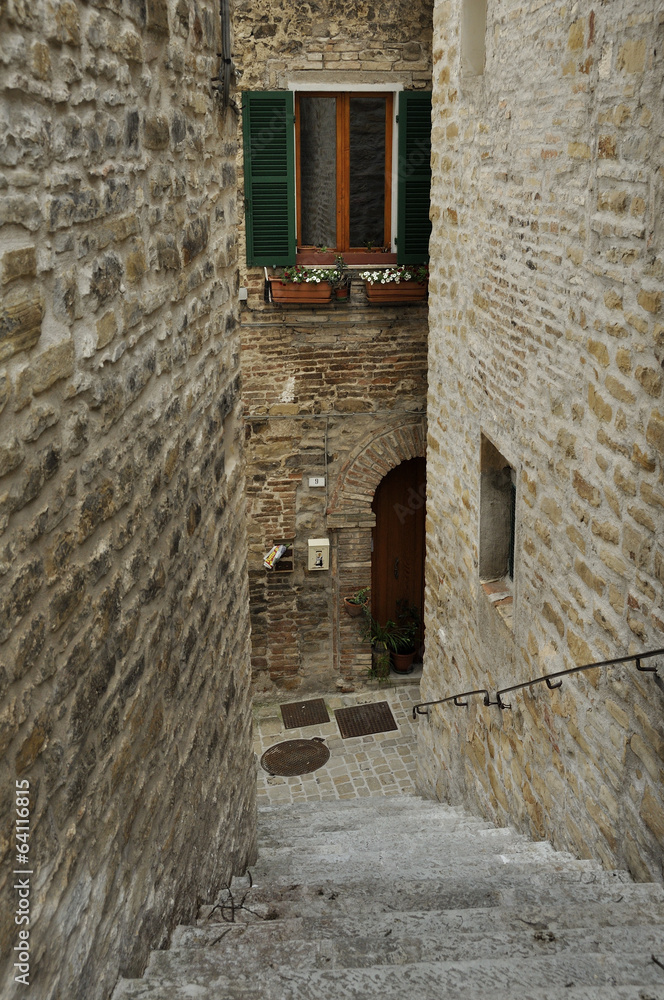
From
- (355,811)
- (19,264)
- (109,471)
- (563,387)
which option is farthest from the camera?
(355,811)

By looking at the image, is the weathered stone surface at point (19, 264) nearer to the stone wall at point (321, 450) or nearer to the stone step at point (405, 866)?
the stone step at point (405, 866)

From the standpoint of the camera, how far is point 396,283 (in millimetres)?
8648

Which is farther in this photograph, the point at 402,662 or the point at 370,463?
the point at 402,662

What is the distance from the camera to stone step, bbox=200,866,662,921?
3.46 m

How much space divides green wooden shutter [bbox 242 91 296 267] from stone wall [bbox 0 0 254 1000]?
460 cm

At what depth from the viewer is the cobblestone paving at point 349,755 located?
8312 millimetres

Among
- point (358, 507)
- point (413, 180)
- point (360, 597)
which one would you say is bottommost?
point (360, 597)

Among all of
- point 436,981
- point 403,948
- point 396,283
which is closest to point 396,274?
point 396,283

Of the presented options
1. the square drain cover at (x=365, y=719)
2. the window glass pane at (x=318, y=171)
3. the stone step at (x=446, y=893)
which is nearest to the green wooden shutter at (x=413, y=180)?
the window glass pane at (x=318, y=171)

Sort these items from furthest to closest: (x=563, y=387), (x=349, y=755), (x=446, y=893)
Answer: (x=349, y=755) < (x=563, y=387) < (x=446, y=893)

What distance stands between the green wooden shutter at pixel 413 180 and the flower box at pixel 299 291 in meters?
0.81

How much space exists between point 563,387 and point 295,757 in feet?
18.9

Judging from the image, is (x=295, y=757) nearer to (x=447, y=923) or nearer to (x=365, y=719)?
(x=365, y=719)

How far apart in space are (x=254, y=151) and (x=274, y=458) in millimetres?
2929
